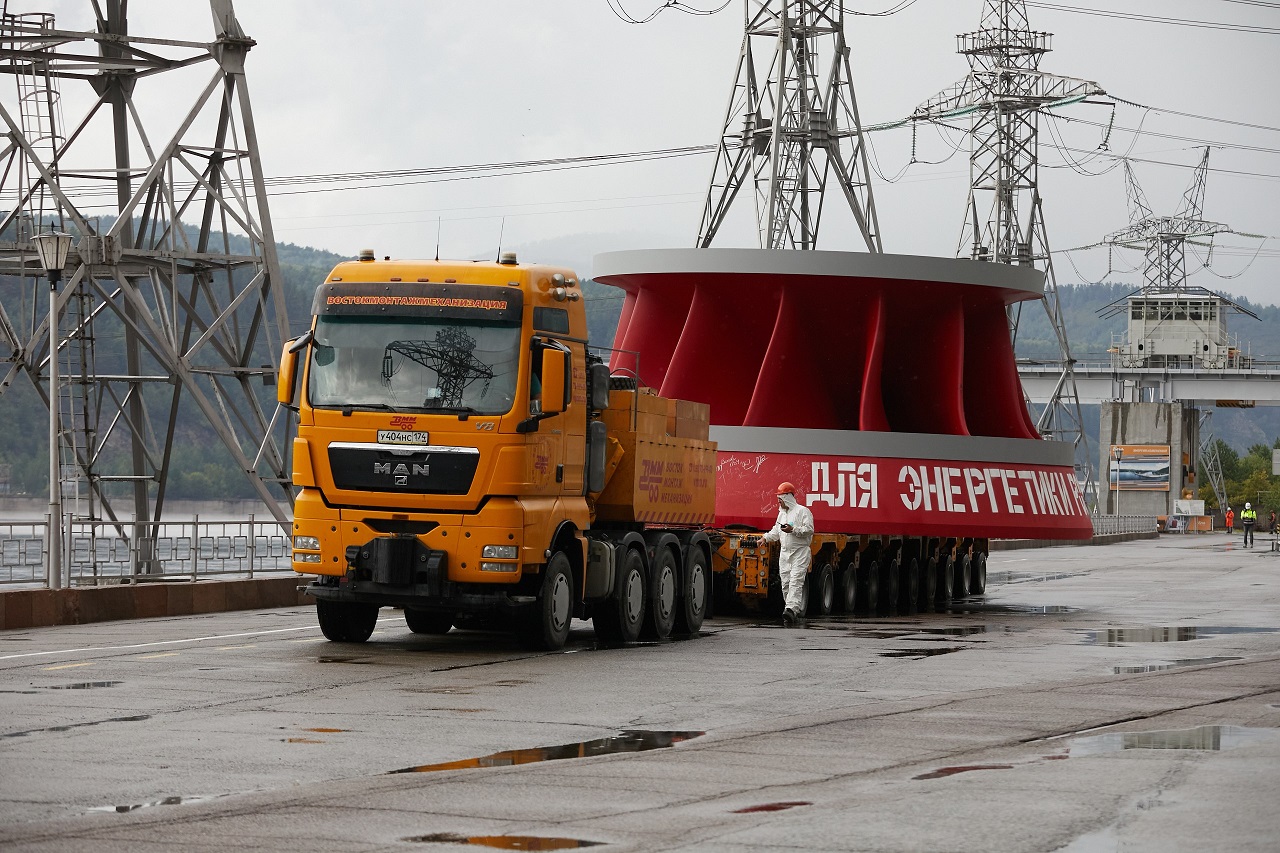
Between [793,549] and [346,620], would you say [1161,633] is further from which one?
[346,620]

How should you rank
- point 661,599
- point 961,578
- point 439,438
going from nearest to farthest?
point 439,438 < point 661,599 < point 961,578

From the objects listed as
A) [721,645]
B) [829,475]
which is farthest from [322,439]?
[829,475]

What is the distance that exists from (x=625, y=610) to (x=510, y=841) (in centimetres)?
1155

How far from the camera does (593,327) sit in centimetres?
16838

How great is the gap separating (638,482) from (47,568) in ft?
26.4

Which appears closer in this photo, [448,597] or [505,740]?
[505,740]

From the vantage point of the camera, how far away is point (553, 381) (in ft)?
54.7

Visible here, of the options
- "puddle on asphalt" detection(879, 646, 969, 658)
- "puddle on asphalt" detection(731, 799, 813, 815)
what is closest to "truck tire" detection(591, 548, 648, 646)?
"puddle on asphalt" detection(879, 646, 969, 658)

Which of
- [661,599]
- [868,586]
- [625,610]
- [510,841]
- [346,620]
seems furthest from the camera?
[868,586]

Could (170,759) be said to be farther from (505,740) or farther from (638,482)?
(638,482)

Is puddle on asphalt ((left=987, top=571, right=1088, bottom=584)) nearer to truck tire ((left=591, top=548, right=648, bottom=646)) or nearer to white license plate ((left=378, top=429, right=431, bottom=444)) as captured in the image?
truck tire ((left=591, top=548, right=648, bottom=646))

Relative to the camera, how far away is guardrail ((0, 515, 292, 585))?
24.0m

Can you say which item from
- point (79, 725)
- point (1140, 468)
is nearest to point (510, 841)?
point (79, 725)

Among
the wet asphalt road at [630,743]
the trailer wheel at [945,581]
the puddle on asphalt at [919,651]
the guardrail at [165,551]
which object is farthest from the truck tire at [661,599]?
the trailer wheel at [945,581]
